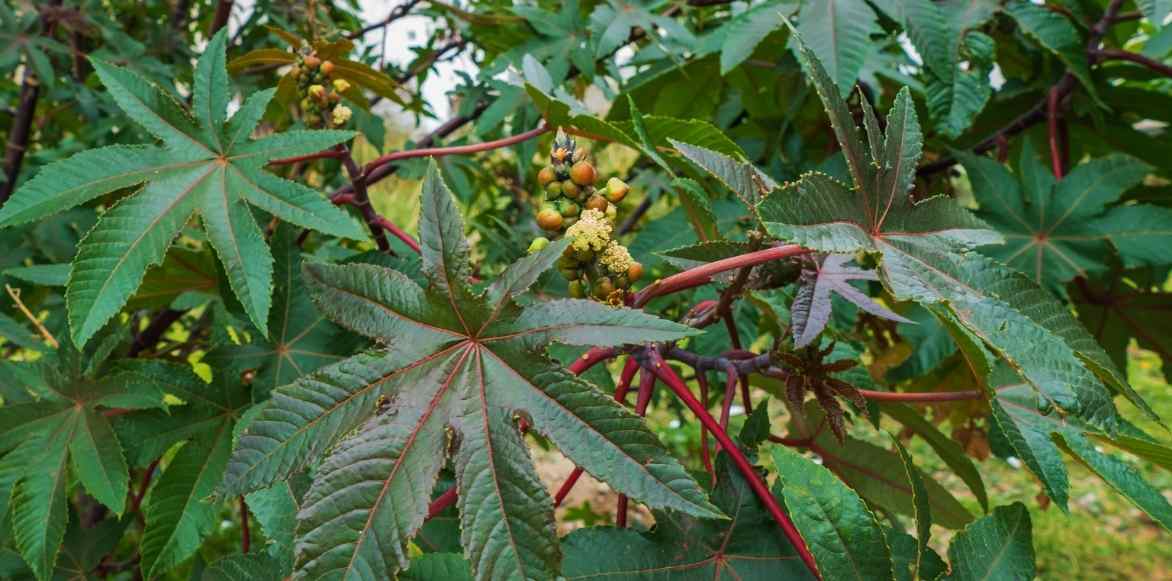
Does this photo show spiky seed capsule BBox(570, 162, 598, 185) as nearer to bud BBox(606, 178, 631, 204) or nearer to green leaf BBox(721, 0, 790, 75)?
bud BBox(606, 178, 631, 204)

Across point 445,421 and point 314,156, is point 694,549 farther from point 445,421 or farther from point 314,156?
point 314,156

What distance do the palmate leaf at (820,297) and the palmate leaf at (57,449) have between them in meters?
0.71

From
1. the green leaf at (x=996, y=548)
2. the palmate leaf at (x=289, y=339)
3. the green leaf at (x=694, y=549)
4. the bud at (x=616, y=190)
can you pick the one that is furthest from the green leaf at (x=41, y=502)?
the green leaf at (x=996, y=548)

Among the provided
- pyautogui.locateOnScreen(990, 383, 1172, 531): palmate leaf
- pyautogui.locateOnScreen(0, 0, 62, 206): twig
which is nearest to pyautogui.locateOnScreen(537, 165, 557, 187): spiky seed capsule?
pyautogui.locateOnScreen(990, 383, 1172, 531): palmate leaf

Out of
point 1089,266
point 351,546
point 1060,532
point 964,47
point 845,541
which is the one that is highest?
point 964,47

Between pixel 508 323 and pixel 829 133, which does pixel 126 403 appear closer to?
pixel 508 323

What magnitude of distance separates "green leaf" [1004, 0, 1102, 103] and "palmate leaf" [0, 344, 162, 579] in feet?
4.43

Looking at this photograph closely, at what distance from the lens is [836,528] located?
70 cm

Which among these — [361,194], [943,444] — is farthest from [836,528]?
[361,194]

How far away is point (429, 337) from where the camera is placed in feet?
2.39

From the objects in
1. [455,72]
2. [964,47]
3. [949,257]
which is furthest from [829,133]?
[949,257]

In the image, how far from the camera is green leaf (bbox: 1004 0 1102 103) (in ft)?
4.36

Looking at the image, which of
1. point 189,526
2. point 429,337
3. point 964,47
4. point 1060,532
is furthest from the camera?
point 1060,532

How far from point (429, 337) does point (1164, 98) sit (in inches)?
56.2
